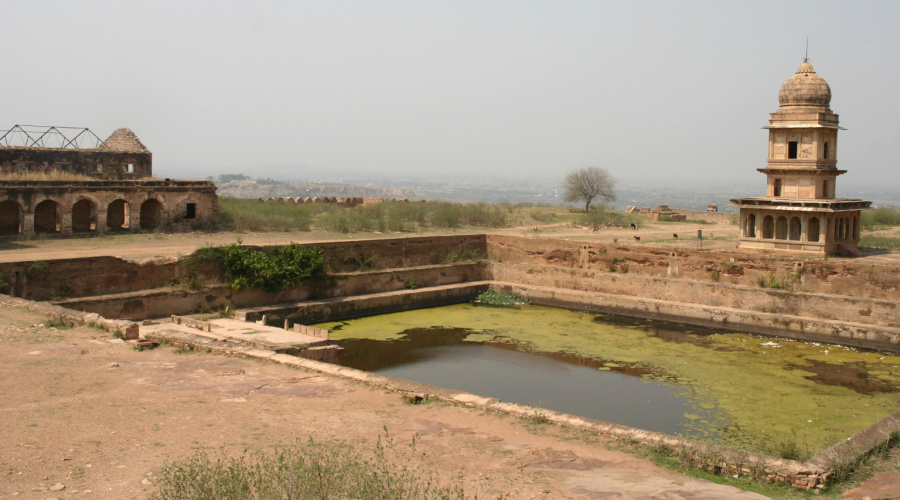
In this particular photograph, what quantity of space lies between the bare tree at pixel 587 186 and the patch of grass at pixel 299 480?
4226cm

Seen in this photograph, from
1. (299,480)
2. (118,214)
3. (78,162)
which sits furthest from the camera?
(78,162)

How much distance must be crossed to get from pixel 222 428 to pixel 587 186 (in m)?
42.9

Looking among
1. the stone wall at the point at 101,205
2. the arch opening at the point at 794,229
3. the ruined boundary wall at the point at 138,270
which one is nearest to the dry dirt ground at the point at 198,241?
the ruined boundary wall at the point at 138,270

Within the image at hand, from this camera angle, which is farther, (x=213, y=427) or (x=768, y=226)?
(x=768, y=226)

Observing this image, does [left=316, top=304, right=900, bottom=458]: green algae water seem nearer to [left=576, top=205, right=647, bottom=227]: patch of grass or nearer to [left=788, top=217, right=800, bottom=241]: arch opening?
[left=788, top=217, right=800, bottom=241]: arch opening

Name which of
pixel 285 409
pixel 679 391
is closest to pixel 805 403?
pixel 679 391

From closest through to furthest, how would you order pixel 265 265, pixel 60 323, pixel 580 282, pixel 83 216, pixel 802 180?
pixel 60 323
pixel 265 265
pixel 580 282
pixel 802 180
pixel 83 216

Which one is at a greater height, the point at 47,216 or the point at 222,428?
the point at 47,216

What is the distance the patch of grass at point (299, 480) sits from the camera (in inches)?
183

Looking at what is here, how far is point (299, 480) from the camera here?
15.7 feet

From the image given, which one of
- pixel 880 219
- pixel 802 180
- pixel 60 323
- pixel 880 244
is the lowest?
pixel 60 323

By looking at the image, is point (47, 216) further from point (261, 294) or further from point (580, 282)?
point (580, 282)

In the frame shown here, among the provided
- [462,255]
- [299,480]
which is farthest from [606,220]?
[299,480]

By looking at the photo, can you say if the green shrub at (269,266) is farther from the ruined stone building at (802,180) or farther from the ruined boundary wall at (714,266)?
the ruined stone building at (802,180)
